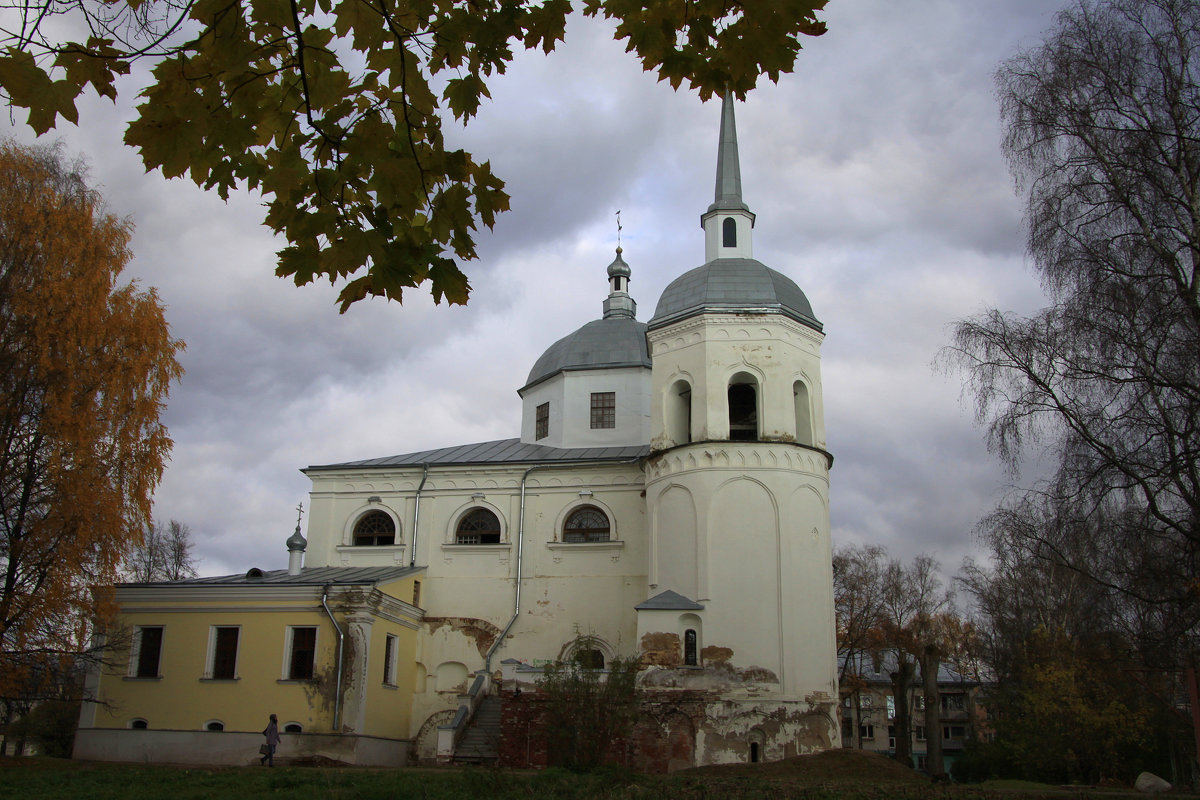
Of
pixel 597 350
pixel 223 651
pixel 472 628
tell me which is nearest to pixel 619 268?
pixel 597 350

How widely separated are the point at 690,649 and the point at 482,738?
18.1ft

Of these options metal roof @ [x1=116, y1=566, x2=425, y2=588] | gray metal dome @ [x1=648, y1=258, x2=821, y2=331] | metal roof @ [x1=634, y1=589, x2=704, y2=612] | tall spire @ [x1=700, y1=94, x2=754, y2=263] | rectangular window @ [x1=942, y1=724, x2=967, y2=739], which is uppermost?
tall spire @ [x1=700, y1=94, x2=754, y2=263]

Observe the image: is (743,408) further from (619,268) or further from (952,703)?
(952,703)

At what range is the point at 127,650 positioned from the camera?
24156mm

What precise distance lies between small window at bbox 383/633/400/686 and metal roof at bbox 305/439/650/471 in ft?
19.1

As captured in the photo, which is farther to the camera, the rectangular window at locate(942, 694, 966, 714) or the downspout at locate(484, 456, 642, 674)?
the rectangular window at locate(942, 694, 966, 714)

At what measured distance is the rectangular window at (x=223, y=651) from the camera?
2411cm

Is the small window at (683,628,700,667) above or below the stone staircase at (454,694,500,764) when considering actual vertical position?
above

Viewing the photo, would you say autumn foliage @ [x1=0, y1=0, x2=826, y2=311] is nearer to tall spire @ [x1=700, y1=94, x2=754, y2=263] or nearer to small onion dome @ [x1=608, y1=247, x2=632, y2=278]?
tall spire @ [x1=700, y1=94, x2=754, y2=263]

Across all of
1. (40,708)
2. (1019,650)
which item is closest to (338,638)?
(40,708)

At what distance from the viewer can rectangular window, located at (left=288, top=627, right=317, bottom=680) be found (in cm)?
2383

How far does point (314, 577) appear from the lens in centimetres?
2648

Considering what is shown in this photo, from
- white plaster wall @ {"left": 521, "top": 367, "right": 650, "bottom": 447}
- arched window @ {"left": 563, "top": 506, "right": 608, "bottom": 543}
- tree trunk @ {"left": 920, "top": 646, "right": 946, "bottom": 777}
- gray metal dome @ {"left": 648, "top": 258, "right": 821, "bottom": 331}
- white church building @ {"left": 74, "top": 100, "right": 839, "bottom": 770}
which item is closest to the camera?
tree trunk @ {"left": 920, "top": 646, "right": 946, "bottom": 777}

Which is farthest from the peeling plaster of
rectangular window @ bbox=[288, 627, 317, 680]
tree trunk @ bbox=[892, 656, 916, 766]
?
tree trunk @ bbox=[892, 656, 916, 766]
